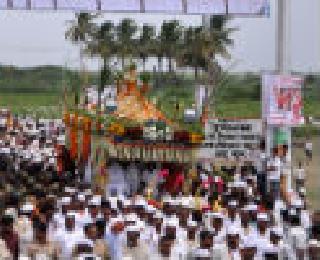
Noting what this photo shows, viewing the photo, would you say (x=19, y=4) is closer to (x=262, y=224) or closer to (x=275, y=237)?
(x=262, y=224)

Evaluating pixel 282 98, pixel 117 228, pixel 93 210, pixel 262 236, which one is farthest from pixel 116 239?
pixel 282 98

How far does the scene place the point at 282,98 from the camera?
11891 millimetres

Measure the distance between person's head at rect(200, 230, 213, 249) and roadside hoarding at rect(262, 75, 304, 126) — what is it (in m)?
4.12

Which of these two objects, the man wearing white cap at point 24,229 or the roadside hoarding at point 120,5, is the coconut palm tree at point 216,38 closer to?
the roadside hoarding at point 120,5

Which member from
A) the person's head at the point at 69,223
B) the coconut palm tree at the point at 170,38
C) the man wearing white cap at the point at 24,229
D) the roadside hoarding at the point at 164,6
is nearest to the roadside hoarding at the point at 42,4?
the roadside hoarding at the point at 164,6

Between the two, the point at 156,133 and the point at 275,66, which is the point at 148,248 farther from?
the point at 275,66

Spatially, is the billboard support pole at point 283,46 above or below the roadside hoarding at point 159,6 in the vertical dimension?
below

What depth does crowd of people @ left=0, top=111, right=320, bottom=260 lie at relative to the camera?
7.89 m

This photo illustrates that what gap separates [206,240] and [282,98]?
4329mm

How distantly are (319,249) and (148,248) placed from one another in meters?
1.31

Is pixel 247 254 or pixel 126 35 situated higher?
pixel 126 35

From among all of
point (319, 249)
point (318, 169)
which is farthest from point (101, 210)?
point (318, 169)

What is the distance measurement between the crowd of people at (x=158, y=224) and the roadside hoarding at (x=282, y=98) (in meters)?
0.94

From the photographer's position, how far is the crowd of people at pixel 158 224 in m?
7.89
